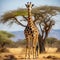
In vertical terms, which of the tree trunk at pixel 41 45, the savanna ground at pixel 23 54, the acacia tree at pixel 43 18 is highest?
the acacia tree at pixel 43 18

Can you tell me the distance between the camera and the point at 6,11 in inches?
97.7

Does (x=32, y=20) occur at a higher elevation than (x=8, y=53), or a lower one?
higher

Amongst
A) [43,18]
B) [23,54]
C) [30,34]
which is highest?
[43,18]

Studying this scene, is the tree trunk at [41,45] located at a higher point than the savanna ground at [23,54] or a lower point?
higher

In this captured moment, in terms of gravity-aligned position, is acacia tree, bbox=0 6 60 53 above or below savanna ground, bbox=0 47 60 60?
above

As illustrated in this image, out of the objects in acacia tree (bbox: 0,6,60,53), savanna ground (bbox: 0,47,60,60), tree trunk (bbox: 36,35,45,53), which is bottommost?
savanna ground (bbox: 0,47,60,60)

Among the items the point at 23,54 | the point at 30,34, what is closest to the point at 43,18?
the point at 30,34

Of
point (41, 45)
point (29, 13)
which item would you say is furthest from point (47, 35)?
point (29, 13)

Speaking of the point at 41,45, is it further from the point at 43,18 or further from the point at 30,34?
the point at 43,18

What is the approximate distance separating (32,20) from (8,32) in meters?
0.29

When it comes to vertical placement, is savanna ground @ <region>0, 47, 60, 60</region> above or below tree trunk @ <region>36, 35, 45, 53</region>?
below

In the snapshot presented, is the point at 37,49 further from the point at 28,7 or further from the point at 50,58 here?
the point at 28,7

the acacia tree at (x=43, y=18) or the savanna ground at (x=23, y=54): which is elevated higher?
the acacia tree at (x=43, y=18)

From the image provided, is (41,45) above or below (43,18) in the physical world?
below
